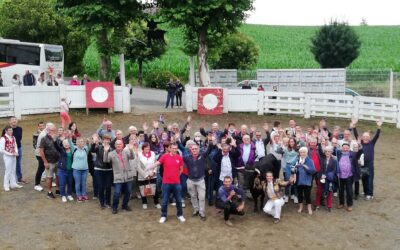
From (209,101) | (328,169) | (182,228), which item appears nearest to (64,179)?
(182,228)

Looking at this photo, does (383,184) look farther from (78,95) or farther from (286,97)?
(78,95)

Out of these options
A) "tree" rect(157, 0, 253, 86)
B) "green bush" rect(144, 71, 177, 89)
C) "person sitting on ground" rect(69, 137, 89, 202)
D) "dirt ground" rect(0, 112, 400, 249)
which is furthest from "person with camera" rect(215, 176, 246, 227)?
"green bush" rect(144, 71, 177, 89)

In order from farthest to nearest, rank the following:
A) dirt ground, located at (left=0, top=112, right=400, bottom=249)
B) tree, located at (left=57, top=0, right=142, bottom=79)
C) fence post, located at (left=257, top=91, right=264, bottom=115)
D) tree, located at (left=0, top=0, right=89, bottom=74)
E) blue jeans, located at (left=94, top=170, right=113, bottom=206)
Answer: tree, located at (left=0, top=0, right=89, bottom=74) < fence post, located at (left=257, top=91, right=264, bottom=115) < tree, located at (left=57, top=0, right=142, bottom=79) < blue jeans, located at (left=94, top=170, right=113, bottom=206) < dirt ground, located at (left=0, top=112, right=400, bottom=249)

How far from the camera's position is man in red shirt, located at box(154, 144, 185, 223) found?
10.9 meters

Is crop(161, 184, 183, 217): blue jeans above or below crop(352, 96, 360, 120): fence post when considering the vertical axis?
below

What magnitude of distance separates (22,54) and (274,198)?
25130 millimetres

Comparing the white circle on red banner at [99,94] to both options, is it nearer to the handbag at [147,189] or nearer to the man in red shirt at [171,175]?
the handbag at [147,189]

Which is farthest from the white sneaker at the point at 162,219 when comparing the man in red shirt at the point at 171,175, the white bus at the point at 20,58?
the white bus at the point at 20,58

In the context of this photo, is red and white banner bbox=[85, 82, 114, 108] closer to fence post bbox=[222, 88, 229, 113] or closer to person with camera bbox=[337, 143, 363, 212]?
fence post bbox=[222, 88, 229, 113]

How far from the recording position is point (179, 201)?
11055mm

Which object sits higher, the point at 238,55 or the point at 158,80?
the point at 238,55

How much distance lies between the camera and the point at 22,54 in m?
32.0

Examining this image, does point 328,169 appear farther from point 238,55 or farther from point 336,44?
point 336,44

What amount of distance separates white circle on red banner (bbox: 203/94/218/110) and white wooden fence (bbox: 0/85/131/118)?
3.69 metres
